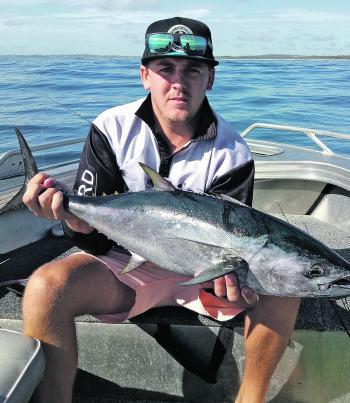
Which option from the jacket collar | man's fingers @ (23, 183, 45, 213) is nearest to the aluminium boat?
man's fingers @ (23, 183, 45, 213)

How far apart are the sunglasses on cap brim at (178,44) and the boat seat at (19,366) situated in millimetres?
1243

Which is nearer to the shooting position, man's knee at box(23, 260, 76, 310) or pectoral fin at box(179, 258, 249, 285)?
pectoral fin at box(179, 258, 249, 285)

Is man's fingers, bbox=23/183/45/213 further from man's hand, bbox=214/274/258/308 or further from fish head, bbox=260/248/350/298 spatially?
fish head, bbox=260/248/350/298

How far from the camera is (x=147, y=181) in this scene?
2230 mm

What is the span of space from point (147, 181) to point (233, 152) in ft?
1.34

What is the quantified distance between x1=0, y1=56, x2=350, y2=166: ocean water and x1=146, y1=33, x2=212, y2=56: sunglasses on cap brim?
358cm

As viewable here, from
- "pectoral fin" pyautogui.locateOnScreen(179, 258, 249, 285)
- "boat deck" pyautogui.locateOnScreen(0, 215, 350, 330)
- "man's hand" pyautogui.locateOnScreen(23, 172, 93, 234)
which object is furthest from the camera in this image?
"boat deck" pyautogui.locateOnScreen(0, 215, 350, 330)

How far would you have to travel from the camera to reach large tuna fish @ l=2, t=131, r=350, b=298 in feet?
5.38

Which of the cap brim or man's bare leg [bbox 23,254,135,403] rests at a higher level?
the cap brim

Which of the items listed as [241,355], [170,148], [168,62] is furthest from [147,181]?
[241,355]

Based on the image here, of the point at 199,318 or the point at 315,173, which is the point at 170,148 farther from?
the point at 315,173

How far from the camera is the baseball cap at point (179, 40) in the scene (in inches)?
79.4

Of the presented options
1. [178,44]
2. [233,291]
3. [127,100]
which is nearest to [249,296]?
[233,291]

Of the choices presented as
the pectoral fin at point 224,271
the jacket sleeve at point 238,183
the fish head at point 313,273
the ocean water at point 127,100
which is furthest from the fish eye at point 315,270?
the ocean water at point 127,100
